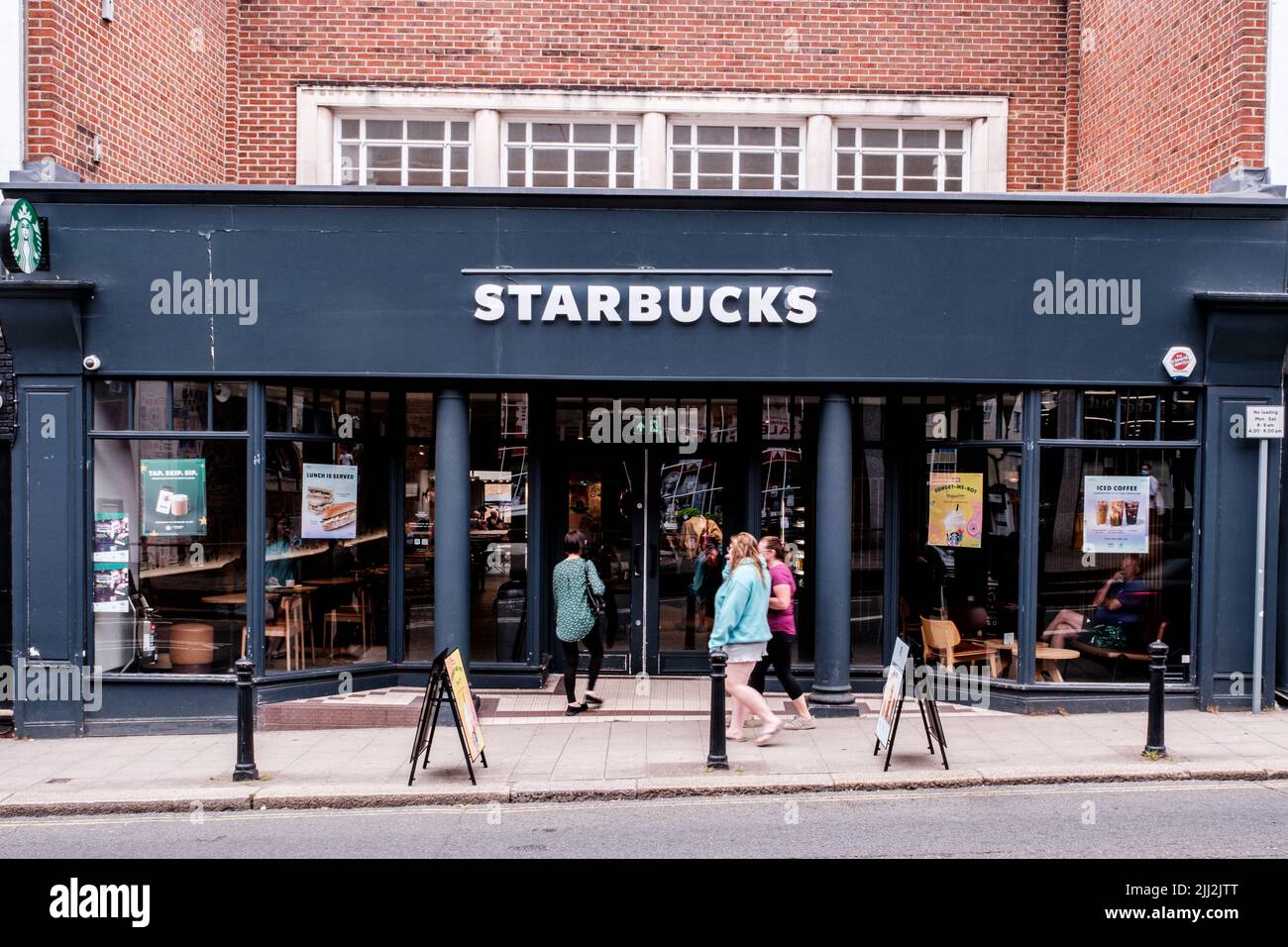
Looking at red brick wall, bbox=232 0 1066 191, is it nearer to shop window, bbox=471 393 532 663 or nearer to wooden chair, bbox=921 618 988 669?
shop window, bbox=471 393 532 663

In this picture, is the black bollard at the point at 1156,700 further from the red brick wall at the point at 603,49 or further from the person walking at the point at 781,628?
the red brick wall at the point at 603,49

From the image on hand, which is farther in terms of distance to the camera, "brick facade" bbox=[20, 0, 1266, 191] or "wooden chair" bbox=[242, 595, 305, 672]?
"brick facade" bbox=[20, 0, 1266, 191]

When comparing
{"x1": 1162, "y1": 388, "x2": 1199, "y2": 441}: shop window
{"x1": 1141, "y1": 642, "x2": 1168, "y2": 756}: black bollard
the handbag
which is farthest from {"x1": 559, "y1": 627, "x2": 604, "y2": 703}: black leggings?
{"x1": 1162, "y1": 388, "x2": 1199, "y2": 441}: shop window

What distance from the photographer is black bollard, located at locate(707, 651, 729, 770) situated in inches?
342

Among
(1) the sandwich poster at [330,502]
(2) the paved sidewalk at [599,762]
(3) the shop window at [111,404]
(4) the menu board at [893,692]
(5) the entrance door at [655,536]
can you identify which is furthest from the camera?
(5) the entrance door at [655,536]

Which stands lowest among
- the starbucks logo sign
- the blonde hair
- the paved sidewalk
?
the paved sidewalk

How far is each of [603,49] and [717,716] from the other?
8.60 m

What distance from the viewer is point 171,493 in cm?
1083

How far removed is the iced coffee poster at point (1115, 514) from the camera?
10930 millimetres

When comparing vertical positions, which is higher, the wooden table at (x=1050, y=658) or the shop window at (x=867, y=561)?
the shop window at (x=867, y=561)

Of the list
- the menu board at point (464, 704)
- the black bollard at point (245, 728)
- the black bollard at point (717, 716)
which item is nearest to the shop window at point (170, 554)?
the black bollard at point (245, 728)

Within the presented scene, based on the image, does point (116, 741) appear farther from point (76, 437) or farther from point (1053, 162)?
point (1053, 162)

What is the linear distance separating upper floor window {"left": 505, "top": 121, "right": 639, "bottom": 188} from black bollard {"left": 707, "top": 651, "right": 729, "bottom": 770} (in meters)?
6.85

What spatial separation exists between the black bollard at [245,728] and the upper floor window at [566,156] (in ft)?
23.6
